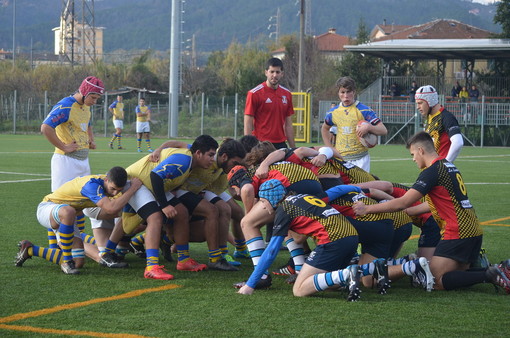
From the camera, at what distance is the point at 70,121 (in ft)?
30.2

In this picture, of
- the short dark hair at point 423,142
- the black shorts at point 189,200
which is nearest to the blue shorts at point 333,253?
the short dark hair at point 423,142

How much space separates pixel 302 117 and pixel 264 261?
101ft

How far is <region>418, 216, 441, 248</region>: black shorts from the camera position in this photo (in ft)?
25.2

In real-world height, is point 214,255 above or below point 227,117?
below

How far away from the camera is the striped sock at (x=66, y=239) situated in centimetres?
759

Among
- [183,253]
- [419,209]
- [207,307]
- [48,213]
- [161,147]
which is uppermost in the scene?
[161,147]

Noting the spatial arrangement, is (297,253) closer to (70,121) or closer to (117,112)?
(70,121)

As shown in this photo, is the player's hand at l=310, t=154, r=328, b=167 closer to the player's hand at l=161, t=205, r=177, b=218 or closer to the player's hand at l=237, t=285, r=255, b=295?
the player's hand at l=161, t=205, r=177, b=218

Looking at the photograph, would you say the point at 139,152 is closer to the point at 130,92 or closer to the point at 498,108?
the point at 498,108

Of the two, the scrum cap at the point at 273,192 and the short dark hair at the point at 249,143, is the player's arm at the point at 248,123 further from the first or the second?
the scrum cap at the point at 273,192

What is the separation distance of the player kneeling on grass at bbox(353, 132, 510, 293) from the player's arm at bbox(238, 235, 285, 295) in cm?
82

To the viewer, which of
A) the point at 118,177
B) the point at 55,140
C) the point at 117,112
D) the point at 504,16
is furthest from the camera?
the point at 504,16

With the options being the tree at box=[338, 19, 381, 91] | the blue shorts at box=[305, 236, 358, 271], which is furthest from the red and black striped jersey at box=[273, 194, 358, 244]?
the tree at box=[338, 19, 381, 91]

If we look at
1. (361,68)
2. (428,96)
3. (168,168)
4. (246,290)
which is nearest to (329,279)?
(246,290)
